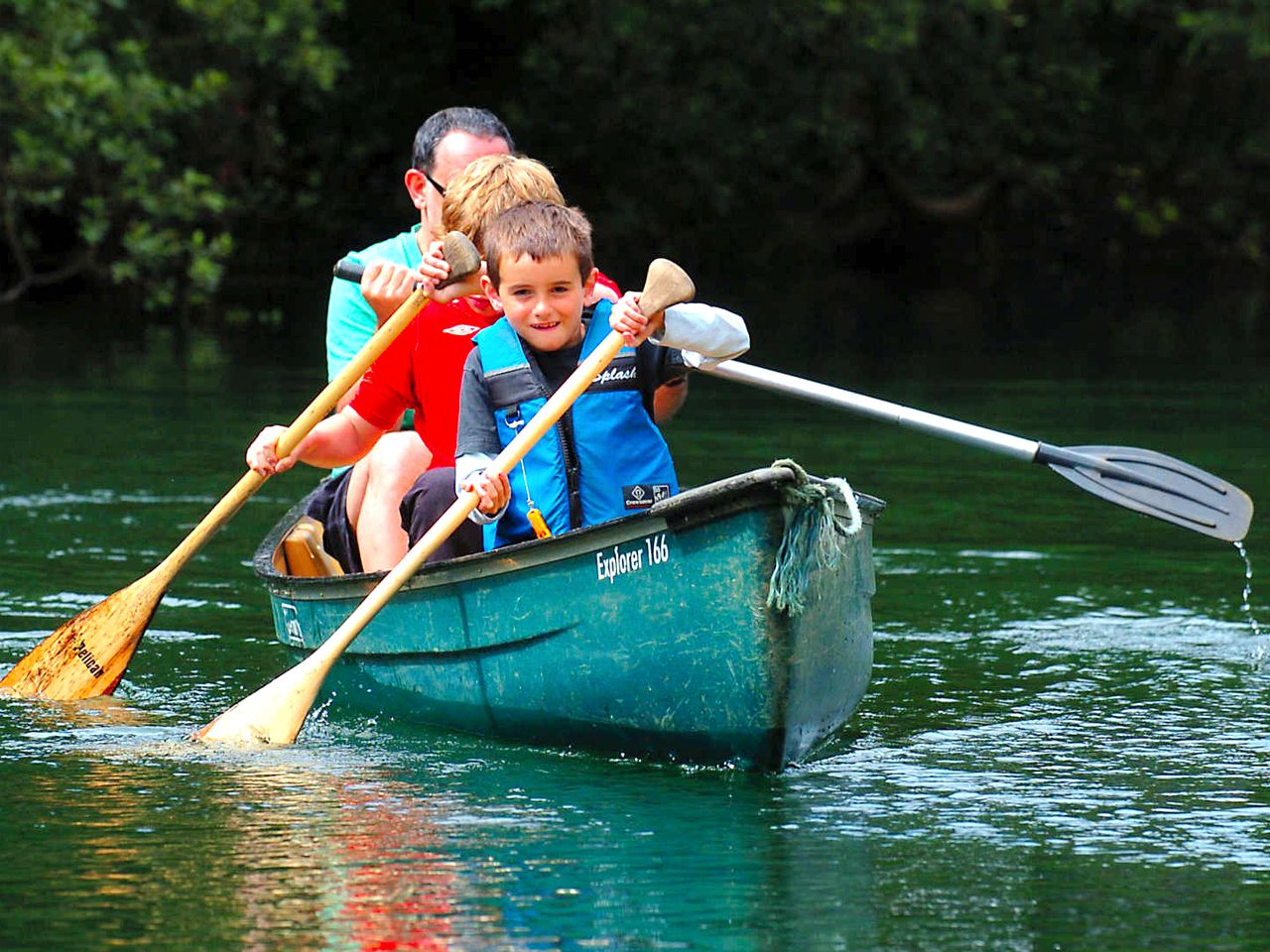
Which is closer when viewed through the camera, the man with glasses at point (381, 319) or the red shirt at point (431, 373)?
the red shirt at point (431, 373)

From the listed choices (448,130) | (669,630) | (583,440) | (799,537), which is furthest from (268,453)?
(799,537)

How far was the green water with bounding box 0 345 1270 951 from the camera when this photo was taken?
12.6 ft

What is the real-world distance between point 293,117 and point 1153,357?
464 inches

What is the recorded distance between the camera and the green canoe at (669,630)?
15.1 feet

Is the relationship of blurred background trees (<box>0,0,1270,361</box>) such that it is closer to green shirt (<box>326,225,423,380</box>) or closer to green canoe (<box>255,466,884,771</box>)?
green shirt (<box>326,225,423,380</box>)

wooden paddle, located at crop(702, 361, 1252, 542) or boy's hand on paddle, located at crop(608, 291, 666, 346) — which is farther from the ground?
boy's hand on paddle, located at crop(608, 291, 666, 346)

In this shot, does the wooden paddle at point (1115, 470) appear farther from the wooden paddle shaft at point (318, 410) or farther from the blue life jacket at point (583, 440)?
the wooden paddle shaft at point (318, 410)

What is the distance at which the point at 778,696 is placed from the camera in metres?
4.67

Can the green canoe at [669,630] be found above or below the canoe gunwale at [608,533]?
below

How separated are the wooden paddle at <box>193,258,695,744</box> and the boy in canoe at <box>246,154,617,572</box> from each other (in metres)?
0.39

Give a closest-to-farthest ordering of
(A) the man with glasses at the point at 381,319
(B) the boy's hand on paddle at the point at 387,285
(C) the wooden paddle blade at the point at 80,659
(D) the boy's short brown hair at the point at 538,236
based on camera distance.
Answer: (D) the boy's short brown hair at the point at 538,236
(B) the boy's hand on paddle at the point at 387,285
(C) the wooden paddle blade at the point at 80,659
(A) the man with glasses at the point at 381,319

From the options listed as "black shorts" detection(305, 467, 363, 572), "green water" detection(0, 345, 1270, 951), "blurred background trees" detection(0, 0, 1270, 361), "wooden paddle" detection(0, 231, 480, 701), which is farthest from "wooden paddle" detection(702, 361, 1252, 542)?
"blurred background trees" detection(0, 0, 1270, 361)

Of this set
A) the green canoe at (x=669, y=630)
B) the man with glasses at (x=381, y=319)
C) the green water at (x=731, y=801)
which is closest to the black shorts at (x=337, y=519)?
the man with glasses at (x=381, y=319)

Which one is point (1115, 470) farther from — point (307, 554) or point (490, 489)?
point (307, 554)
